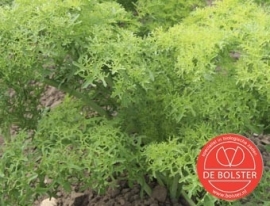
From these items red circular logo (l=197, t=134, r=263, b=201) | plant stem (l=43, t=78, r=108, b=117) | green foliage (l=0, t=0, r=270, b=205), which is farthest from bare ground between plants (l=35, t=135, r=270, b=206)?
red circular logo (l=197, t=134, r=263, b=201)

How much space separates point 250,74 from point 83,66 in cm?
49

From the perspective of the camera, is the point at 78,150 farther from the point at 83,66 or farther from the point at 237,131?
the point at 237,131

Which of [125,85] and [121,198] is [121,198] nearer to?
[121,198]

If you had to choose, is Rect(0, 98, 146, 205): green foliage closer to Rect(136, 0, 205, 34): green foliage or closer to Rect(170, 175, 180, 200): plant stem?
Rect(170, 175, 180, 200): plant stem

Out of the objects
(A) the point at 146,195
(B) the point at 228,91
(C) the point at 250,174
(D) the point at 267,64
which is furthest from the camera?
(A) the point at 146,195

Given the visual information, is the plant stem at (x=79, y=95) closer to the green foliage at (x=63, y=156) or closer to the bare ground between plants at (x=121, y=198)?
the green foliage at (x=63, y=156)

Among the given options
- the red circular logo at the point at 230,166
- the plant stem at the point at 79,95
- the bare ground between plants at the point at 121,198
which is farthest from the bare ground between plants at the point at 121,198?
the red circular logo at the point at 230,166

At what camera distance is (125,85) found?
62.4 inches

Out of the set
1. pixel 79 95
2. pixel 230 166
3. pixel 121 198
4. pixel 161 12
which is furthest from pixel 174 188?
pixel 230 166

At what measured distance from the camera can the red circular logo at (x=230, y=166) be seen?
1.18 meters

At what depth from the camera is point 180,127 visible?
1779 mm

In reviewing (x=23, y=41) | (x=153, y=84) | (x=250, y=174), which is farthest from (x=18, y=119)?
(x=250, y=174)

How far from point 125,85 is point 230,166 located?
502 mm

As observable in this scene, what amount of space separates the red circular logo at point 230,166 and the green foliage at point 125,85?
0.30 meters
